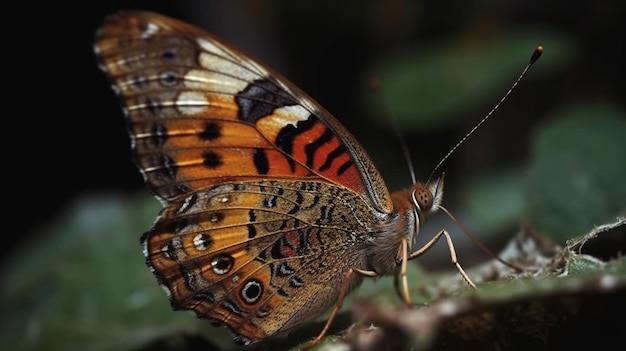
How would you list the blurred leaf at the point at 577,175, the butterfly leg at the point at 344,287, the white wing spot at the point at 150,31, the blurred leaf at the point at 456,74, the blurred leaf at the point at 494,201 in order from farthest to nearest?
1. the blurred leaf at the point at 456,74
2. the blurred leaf at the point at 494,201
3. the blurred leaf at the point at 577,175
4. the white wing spot at the point at 150,31
5. the butterfly leg at the point at 344,287

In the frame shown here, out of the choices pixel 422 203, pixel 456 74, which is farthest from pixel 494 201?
pixel 422 203

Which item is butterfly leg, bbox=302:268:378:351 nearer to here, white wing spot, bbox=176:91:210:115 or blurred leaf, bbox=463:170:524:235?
A: white wing spot, bbox=176:91:210:115

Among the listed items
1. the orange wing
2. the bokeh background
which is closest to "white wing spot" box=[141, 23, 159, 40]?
the orange wing

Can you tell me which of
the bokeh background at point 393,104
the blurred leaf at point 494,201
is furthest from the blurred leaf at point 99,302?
the blurred leaf at point 494,201

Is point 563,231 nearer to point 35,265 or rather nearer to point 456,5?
point 456,5

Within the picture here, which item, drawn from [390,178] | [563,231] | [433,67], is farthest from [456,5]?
[563,231]

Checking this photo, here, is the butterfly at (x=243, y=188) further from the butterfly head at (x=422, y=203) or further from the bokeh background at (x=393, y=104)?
the bokeh background at (x=393, y=104)

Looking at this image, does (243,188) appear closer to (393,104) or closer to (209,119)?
(209,119)

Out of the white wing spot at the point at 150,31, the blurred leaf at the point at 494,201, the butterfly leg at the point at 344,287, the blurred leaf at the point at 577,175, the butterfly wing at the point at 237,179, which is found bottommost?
the blurred leaf at the point at 494,201
